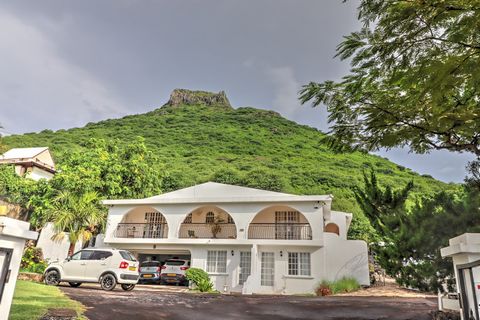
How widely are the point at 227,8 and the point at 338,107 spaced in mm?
6973

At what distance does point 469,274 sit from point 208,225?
18.4 metres

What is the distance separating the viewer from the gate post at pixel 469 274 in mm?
4441

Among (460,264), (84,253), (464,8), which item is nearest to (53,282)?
(84,253)

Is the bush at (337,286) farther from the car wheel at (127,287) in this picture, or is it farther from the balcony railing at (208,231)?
the car wheel at (127,287)

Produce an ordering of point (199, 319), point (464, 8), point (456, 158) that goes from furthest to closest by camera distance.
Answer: point (199, 319), point (456, 158), point (464, 8)

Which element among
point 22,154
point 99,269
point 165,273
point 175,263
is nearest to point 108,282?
point 99,269

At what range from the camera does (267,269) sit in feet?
62.9

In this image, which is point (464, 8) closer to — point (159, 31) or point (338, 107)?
point (338, 107)

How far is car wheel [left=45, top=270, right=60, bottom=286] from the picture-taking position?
14.6 metres

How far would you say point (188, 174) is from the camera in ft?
137

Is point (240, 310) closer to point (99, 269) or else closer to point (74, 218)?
point (99, 269)

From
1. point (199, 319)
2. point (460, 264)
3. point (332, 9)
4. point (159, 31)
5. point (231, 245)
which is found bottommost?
point (199, 319)

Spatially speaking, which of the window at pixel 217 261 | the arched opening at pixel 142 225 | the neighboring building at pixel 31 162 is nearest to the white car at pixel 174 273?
the window at pixel 217 261

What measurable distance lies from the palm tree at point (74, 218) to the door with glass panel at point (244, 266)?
9793 mm
